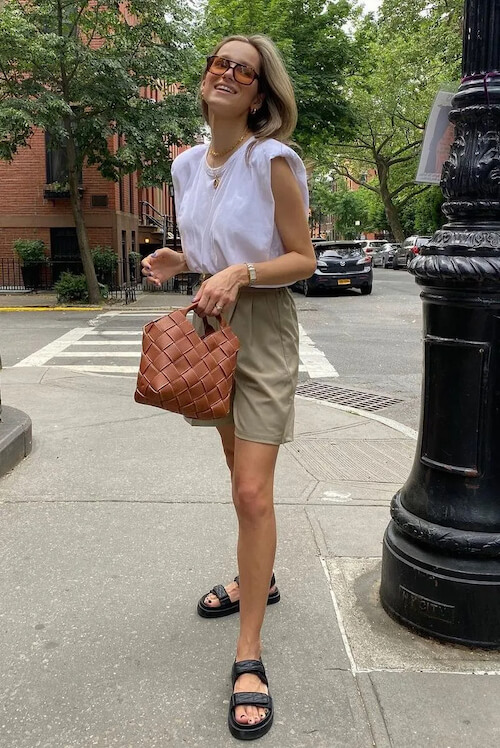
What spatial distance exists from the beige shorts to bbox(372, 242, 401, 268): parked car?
126 feet

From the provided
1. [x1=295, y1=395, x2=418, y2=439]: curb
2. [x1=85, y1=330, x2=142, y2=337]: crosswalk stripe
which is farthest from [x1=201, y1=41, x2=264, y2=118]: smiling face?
[x1=85, y1=330, x2=142, y2=337]: crosswalk stripe

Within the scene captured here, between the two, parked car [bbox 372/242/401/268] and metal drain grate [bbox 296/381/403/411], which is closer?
metal drain grate [bbox 296/381/403/411]

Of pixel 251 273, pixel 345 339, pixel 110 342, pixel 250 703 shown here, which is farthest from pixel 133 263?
pixel 250 703

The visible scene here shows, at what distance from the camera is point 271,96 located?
7.63 feet

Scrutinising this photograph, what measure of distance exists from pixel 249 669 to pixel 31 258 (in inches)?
750

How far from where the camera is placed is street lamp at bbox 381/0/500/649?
2498mm

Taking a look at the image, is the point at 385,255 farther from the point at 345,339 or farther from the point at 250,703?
the point at 250,703

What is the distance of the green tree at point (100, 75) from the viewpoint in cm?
1366

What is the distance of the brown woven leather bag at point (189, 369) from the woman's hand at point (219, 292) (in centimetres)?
7

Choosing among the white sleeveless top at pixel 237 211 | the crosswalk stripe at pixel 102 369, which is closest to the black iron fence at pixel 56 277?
the crosswalk stripe at pixel 102 369

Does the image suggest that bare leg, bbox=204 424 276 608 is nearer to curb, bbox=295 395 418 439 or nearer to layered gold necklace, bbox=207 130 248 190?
layered gold necklace, bbox=207 130 248 190

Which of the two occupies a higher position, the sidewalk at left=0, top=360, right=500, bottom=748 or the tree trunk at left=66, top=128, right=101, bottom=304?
the tree trunk at left=66, top=128, right=101, bottom=304

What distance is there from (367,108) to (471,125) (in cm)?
3265

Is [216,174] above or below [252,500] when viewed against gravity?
above
